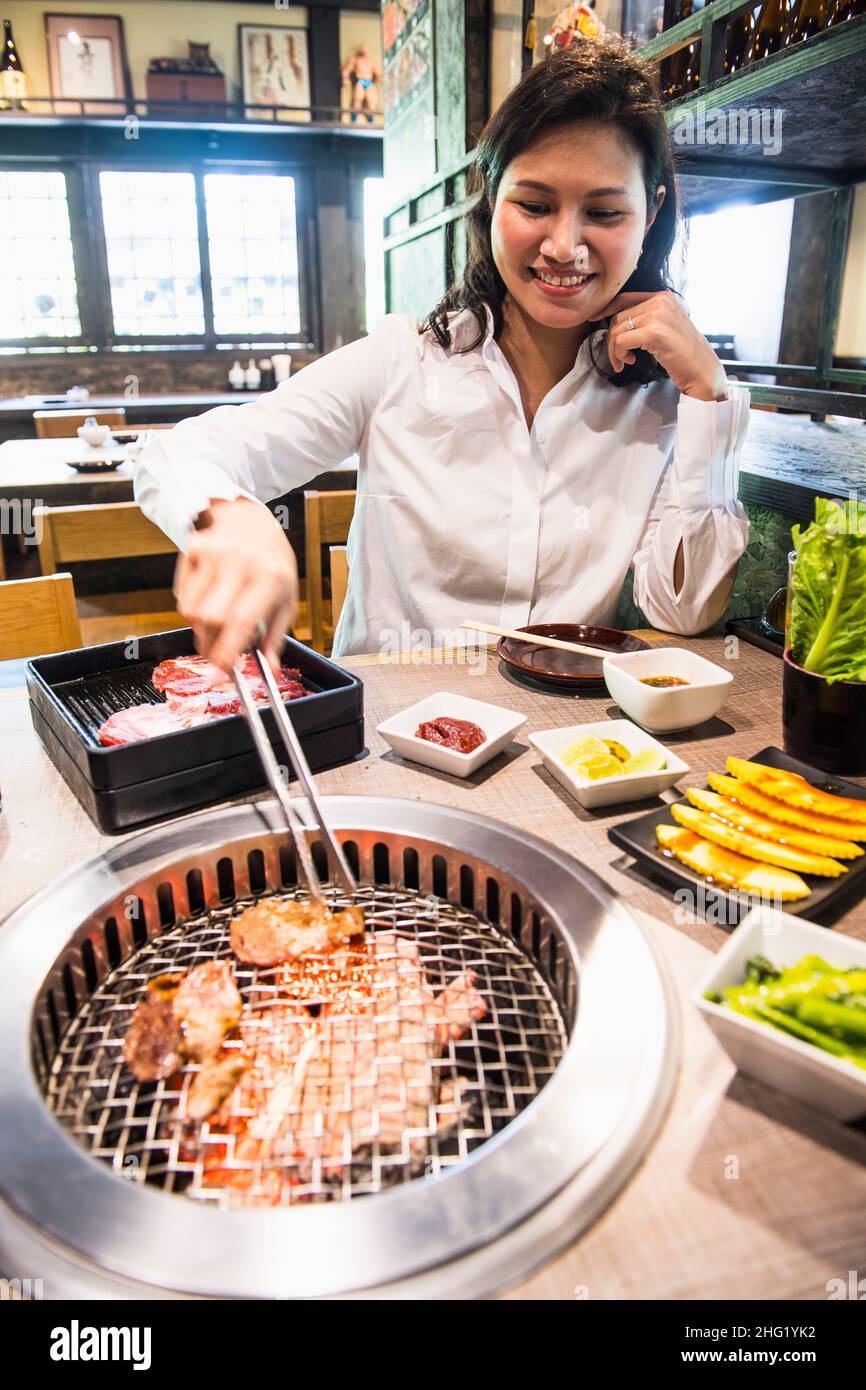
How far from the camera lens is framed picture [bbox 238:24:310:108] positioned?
9.02m

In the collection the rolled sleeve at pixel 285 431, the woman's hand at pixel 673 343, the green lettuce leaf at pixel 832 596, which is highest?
the woman's hand at pixel 673 343

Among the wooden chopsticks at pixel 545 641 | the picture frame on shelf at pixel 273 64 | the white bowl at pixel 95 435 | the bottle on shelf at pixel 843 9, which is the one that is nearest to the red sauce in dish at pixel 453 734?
the wooden chopsticks at pixel 545 641

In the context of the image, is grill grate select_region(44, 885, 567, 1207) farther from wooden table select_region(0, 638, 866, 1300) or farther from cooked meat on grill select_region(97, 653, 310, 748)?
cooked meat on grill select_region(97, 653, 310, 748)

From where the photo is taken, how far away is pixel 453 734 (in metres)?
1.47

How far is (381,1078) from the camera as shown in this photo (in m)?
0.94

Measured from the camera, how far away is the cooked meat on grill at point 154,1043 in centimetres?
94

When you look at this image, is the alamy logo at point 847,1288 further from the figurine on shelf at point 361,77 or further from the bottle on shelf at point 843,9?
the figurine on shelf at point 361,77

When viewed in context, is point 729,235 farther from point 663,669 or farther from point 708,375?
point 663,669

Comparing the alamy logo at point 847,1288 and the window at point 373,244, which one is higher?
the window at point 373,244

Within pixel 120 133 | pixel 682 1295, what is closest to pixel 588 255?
pixel 682 1295

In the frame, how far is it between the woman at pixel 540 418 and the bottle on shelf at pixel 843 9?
1.90ft

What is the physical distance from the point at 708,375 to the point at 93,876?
70.4 inches

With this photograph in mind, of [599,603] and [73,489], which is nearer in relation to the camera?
[599,603]

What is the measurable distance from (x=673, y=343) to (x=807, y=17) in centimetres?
113
